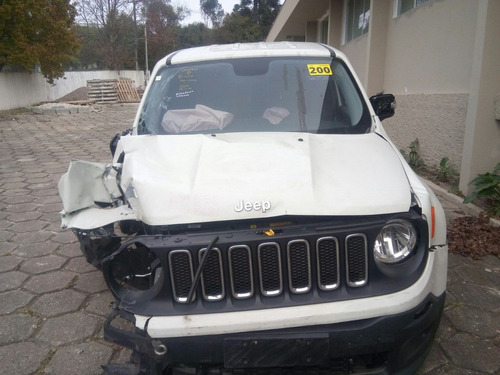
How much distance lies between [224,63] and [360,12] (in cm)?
870

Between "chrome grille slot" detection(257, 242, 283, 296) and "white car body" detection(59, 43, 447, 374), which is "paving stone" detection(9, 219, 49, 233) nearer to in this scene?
"white car body" detection(59, 43, 447, 374)

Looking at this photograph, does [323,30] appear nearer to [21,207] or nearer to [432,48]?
[432,48]

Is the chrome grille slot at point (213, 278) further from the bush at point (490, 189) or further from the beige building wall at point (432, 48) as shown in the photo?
the beige building wall at point (432, 48)

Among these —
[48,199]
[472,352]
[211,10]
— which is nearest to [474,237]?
[472,352]

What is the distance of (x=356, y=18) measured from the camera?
37.2 feet

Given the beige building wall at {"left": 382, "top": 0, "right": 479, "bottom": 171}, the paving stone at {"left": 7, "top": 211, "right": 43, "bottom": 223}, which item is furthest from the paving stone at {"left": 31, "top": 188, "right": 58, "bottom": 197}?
the beige building wall at {"left": 382, "top": 0, "right": 479, "bottom": 171}

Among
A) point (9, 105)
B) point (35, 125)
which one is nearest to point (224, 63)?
point (35, 125)

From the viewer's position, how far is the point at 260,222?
2.15 m

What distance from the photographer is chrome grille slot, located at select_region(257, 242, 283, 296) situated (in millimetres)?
2039

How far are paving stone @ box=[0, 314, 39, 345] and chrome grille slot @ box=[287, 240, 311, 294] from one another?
206 cm

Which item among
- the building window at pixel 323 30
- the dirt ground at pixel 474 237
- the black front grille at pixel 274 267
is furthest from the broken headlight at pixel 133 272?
the building window at pixel 323 30

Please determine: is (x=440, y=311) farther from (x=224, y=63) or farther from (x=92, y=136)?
(x=92, y=136)

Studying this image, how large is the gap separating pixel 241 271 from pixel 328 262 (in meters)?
0.42

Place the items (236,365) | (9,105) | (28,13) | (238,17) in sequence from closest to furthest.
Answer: (236,365) < (28,13) < (9,105) < (238,17)
